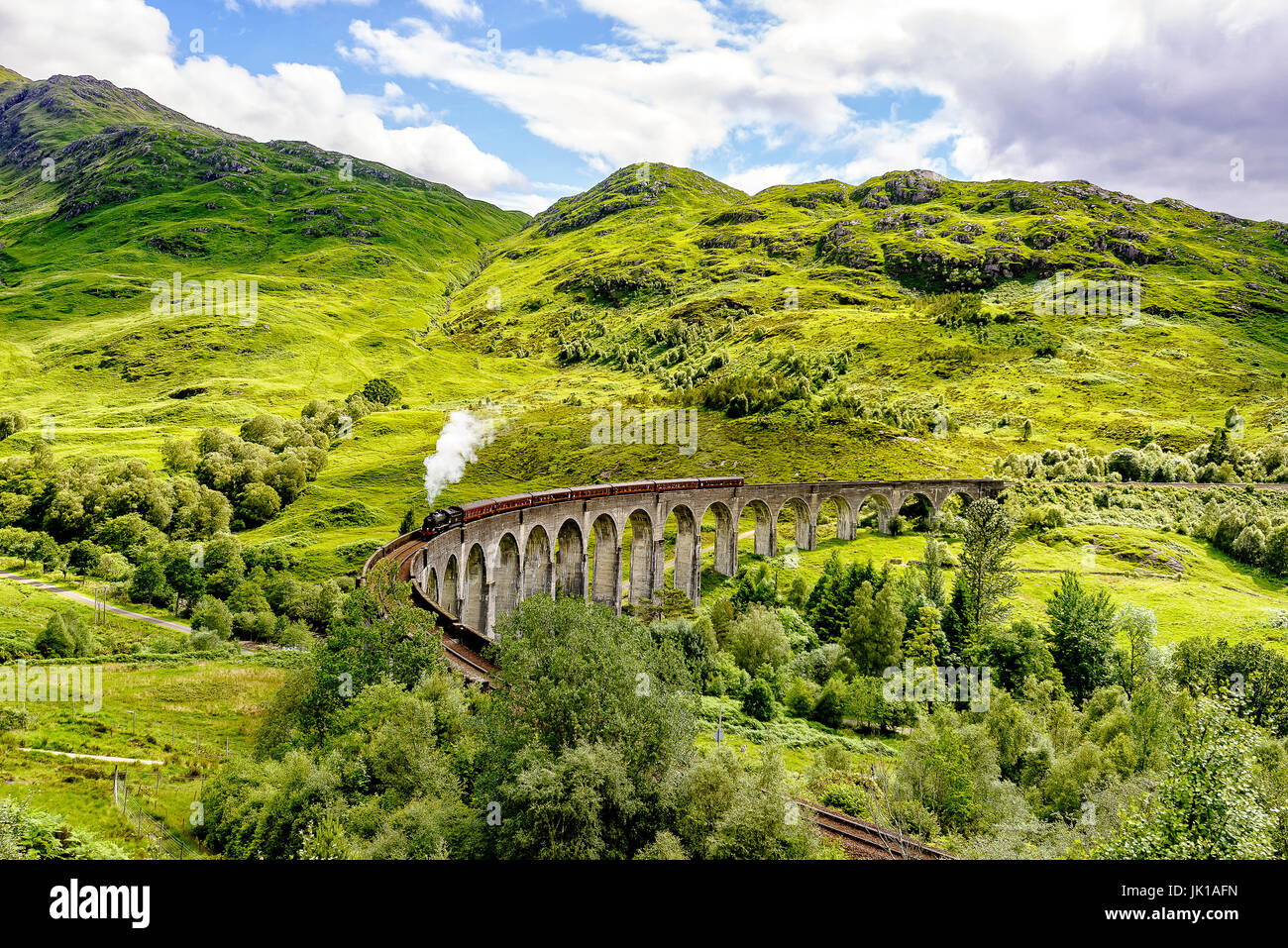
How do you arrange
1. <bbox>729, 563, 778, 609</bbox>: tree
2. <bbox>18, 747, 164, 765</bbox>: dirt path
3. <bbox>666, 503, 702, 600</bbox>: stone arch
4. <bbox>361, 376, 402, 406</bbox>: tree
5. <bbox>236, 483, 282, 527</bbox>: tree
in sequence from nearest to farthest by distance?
<bbox>18, 747, 164, 765</bbox>: dirt path, <bbox>729, 563, 778, 609</bbox>: tree, <bbox>666, 503, 702, 600</bbox>: stone arch, <bbox>236, 483, 282, 527</bbox>: tree, <bbox>361, 376, 402, 406</bbox>: tree

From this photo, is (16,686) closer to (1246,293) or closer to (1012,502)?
(1012,502)

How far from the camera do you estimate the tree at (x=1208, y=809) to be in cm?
→ 1748

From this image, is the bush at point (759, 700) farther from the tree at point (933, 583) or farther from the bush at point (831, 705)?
the tree at point (933, 583)

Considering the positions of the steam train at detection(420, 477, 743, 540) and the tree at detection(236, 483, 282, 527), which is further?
the tree at detection(236, 483, 282, 527)

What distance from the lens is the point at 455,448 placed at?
13238 centimetres

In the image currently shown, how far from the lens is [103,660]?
169 ft

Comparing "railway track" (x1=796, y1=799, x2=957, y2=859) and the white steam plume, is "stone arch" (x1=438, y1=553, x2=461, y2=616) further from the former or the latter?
the white steam plume

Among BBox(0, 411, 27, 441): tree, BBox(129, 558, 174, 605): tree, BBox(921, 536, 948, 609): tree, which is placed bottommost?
BBox(129, 558, 174, 605): tree

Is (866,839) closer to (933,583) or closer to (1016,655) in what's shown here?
(1016,655)

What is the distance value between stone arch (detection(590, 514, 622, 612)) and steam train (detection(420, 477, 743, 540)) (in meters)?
3.71

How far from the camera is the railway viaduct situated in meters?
52.8

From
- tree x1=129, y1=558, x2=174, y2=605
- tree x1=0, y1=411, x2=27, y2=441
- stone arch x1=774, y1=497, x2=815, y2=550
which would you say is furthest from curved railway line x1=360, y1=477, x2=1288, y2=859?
tree x1=0, y1=411, x2=27, y2=441

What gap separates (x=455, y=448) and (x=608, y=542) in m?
70.9
